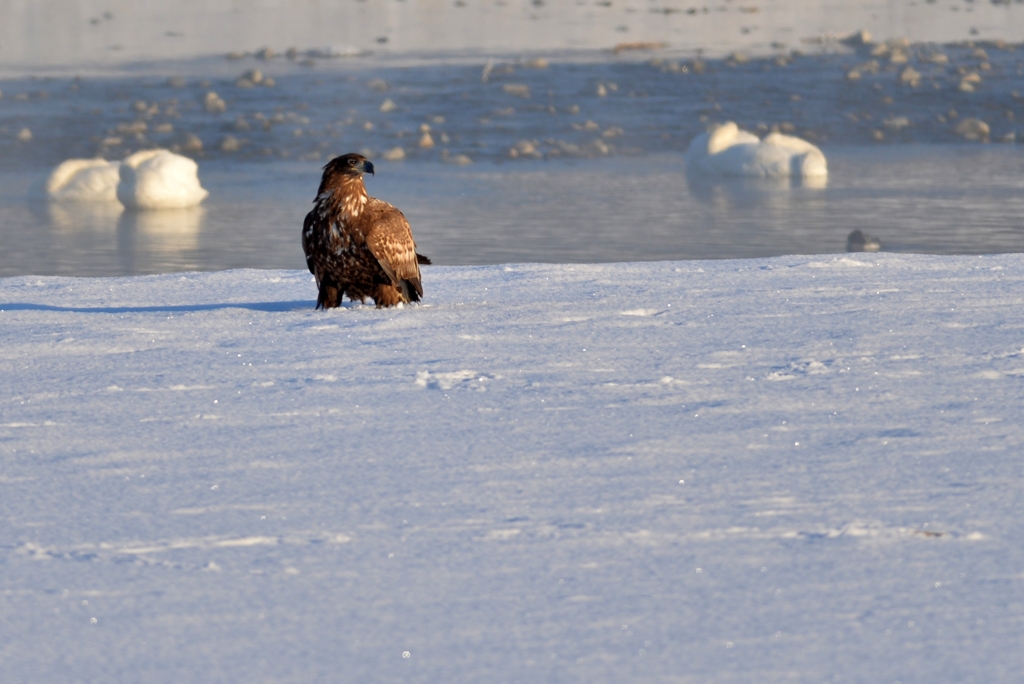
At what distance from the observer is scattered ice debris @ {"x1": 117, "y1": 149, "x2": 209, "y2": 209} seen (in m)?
15.3

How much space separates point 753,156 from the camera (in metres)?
17.4

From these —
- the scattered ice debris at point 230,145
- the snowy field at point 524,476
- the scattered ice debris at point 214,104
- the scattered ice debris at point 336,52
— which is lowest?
the scattered ice debris at point 230,145

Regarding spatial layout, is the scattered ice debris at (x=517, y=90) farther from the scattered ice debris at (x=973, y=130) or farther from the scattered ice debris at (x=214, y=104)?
the scattered ice debris at (x=973, y=130)

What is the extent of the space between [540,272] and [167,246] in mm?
6242

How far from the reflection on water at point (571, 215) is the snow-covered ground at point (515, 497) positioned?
637 centimetres

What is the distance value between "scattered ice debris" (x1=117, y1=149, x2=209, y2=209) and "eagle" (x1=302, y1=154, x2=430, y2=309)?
10009 millimetres

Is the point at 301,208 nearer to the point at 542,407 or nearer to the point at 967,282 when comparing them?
the point at 967,282

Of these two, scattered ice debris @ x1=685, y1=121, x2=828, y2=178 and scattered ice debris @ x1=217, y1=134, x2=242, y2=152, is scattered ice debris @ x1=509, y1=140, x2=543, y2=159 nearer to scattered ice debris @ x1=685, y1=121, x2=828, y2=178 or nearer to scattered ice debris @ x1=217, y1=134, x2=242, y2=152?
scattered ice debris @ x1=685, y1=121, x2=828, y2=178

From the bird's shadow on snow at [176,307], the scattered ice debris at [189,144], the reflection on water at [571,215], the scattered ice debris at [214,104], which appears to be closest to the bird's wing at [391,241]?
the bird's shadow on snow at [176,307]

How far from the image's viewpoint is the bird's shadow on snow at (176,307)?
6.13 meters

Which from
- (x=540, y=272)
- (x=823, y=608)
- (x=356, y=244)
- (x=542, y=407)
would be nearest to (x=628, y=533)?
(x=823, y=608)

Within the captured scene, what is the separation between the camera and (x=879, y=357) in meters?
4.69

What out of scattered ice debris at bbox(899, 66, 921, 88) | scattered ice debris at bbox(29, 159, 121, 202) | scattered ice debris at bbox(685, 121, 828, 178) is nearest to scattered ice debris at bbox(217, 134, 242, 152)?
scattered ice debris at bbox(29, 159, 121, 202)

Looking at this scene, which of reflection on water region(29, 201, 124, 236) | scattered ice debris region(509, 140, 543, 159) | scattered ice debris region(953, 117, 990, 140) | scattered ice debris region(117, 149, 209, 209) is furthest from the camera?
scattered ice debris region(953, 117, 990, 140)
